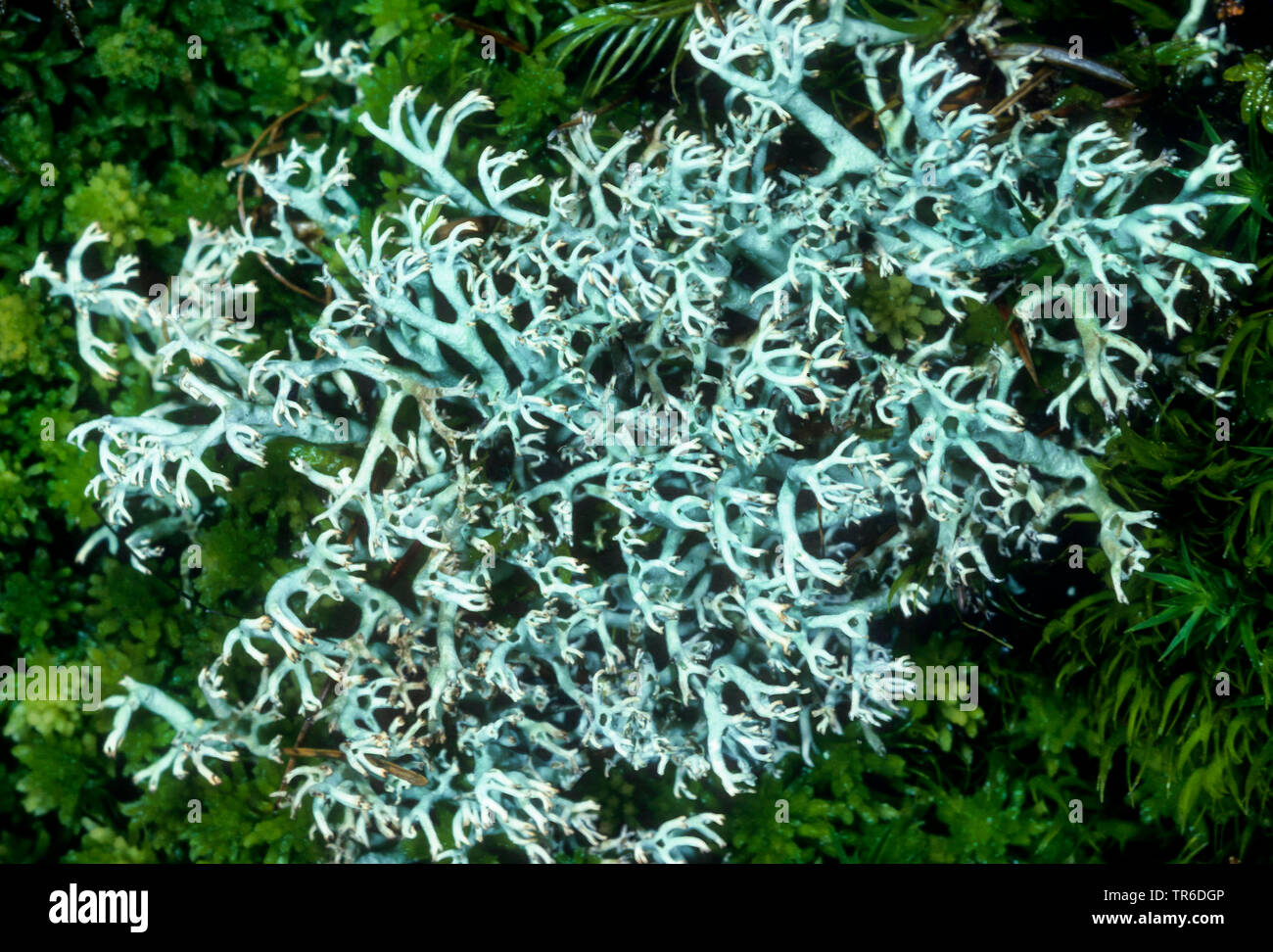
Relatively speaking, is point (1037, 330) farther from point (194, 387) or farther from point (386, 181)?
point (194, 387)

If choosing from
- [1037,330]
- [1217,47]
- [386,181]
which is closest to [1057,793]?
[1037,330]

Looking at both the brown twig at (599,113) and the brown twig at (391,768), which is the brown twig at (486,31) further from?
the brown twig at (391,768)

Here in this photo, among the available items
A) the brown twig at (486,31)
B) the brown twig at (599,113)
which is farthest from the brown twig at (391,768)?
the brown twig at (486,31)

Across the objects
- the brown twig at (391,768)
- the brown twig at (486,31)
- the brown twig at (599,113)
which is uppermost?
the brown twig at (486,31)

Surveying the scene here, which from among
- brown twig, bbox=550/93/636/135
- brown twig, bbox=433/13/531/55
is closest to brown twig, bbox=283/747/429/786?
brown twig, bbox=550/93/636/135

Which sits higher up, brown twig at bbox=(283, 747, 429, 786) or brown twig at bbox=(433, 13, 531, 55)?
brown twig at bbox=(433, 13, 531, 55)

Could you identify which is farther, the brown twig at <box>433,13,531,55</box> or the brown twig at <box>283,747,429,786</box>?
the brown twig at <box>433,13,531,55</box>

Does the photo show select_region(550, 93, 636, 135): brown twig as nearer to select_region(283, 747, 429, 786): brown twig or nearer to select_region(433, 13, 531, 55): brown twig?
select_region(433, 13, 531, 55): brown twig

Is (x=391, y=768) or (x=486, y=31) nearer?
(x=391, y=768)

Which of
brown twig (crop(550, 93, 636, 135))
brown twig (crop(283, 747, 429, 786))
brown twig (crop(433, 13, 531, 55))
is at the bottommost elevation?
brown twig (crop(283, 747, 429, 786))

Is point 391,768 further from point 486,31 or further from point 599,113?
point 486,31

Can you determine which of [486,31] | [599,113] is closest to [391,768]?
[599,113]
